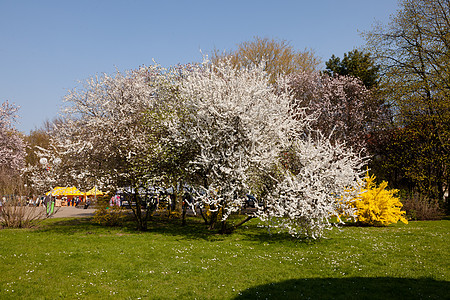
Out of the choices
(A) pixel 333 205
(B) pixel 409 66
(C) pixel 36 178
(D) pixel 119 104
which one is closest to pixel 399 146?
(B) pixel 409 66

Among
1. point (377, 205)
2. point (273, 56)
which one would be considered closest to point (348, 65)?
point (273, 56)

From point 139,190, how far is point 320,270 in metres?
9.07

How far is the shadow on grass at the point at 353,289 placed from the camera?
6895 millimetres

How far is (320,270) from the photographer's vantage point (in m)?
→ 8.77

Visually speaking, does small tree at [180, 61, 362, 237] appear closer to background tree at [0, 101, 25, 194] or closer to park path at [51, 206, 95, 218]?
park path at [51, 206, 95, 218]

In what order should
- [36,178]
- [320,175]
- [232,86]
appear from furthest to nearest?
[36,178], [232,86], [320,175]

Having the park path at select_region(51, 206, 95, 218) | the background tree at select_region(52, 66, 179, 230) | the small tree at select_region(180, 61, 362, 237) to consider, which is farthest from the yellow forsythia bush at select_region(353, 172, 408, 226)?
the park path at select_region(51, 206, 95, 218)

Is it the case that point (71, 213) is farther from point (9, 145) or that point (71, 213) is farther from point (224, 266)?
point (224, 266)

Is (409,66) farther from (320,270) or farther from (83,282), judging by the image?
(83,282)

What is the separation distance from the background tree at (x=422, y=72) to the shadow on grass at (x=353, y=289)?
55.0 feet

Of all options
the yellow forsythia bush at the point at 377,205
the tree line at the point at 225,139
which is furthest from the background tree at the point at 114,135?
the yellow forsythia bush at the point at 377,205

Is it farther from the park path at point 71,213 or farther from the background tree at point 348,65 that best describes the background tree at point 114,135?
the background tree at point 348,65

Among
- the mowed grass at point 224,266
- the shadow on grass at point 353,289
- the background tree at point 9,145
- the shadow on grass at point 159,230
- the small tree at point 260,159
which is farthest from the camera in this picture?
the background tree at point 9,145

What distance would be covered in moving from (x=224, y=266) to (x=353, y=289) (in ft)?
11.4
